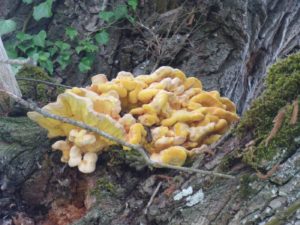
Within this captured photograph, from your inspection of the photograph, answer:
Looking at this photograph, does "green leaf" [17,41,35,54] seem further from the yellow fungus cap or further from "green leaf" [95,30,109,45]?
the yellow fungus cap

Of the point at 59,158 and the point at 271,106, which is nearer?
the point at 271,106

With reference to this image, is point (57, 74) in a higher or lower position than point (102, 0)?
lower

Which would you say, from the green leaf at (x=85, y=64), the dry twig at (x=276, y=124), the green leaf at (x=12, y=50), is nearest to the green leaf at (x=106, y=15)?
the green leaf at (x=85, y=64)

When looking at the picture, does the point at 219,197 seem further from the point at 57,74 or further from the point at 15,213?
the point at 57,74

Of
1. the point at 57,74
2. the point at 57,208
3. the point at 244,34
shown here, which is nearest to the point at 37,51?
the point at 57,74

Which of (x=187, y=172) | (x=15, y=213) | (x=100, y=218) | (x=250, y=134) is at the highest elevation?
(x=250, y=134)

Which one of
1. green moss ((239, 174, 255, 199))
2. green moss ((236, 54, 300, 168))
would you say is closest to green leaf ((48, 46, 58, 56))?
green moss ((236, 54, 300, 168))

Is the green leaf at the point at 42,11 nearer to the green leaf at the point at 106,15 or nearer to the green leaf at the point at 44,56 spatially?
the green leaf at the point at 44,56
